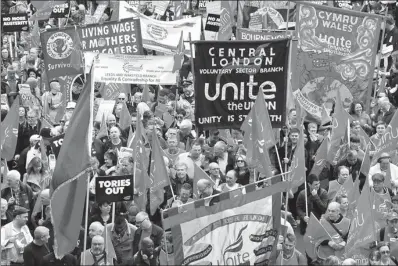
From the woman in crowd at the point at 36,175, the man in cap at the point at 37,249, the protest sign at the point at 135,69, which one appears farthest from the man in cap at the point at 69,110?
the man in cap at the point at 37,249

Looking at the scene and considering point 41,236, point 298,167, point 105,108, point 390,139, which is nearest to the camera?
point 41,236

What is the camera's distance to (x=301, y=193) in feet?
67.2

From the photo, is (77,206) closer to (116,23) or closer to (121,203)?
(121,203)

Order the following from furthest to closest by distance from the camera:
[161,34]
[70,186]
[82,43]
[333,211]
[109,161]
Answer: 1. [161,34]
2. [82,43]
3. [109,161]
4. [333,211]
5. [70,186]

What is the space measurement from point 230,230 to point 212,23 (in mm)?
15295

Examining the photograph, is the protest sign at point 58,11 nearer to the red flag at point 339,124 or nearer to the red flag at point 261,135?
the red flag at point 339,124

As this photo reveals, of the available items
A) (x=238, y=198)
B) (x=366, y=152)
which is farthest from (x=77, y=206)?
(x=366, y=152)

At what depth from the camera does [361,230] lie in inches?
697

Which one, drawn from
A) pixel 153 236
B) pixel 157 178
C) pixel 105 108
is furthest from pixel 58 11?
pixel 153 236

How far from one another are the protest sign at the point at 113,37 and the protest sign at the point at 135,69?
45.5 inches

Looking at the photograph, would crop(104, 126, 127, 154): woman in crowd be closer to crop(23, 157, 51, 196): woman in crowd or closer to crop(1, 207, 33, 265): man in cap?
crop(23, 157, 51, 196): woman in crowd

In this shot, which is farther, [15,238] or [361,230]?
[15,238]

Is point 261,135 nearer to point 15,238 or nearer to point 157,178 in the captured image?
point 157,178

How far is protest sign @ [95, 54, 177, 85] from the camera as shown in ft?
81.4
